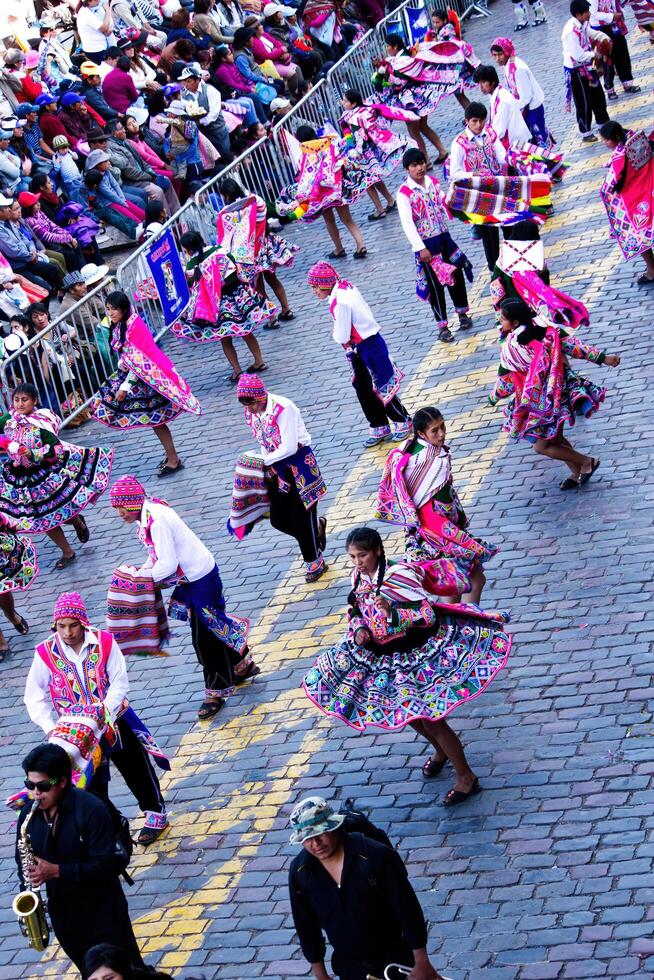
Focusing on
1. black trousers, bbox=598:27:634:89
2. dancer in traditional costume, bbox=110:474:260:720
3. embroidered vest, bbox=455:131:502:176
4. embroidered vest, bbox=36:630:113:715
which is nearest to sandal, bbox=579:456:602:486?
dancer in traditional costume, bbox=110:474:260:720

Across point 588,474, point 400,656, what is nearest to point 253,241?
point 588,474

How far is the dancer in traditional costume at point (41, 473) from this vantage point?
12164 millimetres

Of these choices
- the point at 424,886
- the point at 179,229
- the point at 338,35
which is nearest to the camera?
the point at 424,886

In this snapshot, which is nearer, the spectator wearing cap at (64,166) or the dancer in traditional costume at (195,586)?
the dancer in traditional costume at (195,586)

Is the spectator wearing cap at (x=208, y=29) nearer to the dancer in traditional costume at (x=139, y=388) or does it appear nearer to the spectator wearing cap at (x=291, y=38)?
the spectator wearing cap at (x=291, y=38)

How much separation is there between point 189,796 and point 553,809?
97.4 inches

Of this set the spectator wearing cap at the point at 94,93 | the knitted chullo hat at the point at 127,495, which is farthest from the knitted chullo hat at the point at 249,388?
the spectator wearing cap at the point at 94,93

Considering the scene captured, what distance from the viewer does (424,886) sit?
702 cm

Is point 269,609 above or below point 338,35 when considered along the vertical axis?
below

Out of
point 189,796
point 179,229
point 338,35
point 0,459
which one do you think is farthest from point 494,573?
point 338,35

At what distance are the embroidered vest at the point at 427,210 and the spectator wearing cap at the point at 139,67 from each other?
777 centimetres

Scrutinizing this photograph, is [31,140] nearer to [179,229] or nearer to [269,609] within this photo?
[179,229]

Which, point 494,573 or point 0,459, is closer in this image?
point 494,573

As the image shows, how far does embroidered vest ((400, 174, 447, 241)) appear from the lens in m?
13.2
